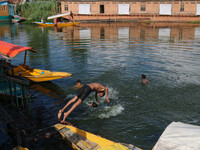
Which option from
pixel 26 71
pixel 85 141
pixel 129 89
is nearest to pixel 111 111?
pixel 129 89

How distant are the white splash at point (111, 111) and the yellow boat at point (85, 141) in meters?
2.06

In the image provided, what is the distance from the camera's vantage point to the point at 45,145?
7.93 m

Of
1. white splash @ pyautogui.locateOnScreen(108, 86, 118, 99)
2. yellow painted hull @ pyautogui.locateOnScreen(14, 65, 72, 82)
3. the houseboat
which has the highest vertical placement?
the houseboat

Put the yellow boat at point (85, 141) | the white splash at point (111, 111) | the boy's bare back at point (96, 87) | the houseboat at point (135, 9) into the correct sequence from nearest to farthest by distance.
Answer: the yellow boat at point (85, 141)
the boy's bare back at point (96, 87)
the white splash at point (111, 111)
the houseboat at point (135, 9)

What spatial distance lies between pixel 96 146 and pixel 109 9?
55387 millimetres

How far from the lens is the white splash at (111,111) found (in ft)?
32.3

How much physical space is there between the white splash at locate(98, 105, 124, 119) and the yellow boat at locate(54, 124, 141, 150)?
6.75 ft

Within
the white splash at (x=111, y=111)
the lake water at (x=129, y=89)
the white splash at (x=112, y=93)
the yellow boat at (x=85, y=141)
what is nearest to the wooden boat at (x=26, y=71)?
the lake water at (x=129, y=89)

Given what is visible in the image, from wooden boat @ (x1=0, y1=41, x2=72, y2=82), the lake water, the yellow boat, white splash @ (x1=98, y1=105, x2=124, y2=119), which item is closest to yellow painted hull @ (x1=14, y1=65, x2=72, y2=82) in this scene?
wooden boat @ (x1=0, y1=41, x2=72, y2=82)

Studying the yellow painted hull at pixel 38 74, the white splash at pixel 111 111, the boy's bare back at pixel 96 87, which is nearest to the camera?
the boy's bare back at pixel 96 87

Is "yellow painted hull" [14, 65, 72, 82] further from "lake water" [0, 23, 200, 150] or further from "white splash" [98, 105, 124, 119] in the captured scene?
"white splash" [98, 105, 124, 119]

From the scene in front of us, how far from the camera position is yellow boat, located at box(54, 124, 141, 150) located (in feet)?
22.6

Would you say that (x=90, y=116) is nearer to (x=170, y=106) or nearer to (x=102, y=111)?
(x=102, y=111)

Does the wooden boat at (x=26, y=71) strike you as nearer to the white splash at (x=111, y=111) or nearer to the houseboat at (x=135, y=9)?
the white splash at (x=111, y=111)
